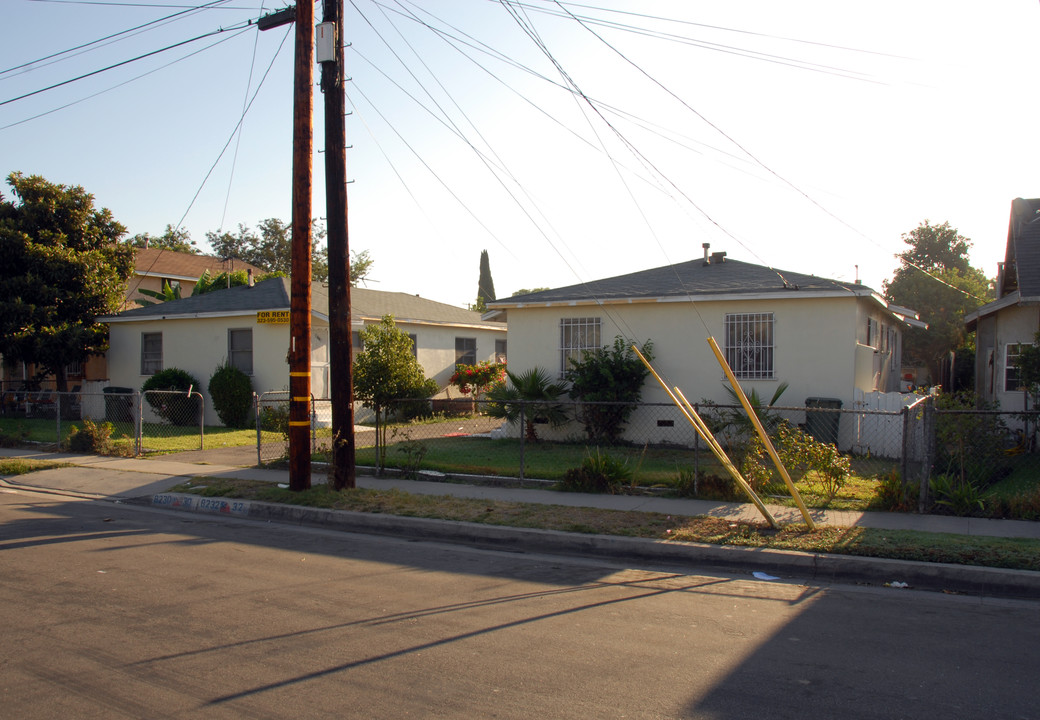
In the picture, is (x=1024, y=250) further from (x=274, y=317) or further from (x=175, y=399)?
(x=175, y=399)

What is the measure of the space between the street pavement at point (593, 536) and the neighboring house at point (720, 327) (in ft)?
18.5

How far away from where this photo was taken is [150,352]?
23.2m

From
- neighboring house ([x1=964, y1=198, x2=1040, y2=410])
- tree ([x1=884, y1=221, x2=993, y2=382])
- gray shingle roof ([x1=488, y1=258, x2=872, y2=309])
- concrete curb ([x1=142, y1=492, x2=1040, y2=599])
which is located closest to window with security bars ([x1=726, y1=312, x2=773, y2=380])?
gray shingle roof ([x1=488, y1=258, x2=872, y2=309])

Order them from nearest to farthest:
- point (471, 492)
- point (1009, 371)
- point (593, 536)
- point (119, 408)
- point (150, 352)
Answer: point (593, 536) → point (471, 492) → point (1009, 371) → point (119, 408) → point (150, 352)

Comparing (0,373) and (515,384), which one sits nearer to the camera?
(515,384)

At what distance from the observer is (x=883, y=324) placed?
1866 centimetres

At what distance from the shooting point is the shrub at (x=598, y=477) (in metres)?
11.0

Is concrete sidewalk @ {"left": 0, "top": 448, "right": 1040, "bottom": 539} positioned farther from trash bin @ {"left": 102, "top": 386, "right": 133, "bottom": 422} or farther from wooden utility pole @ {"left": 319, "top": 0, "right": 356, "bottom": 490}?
trash bin @ {"left": 102, "top": 386, "right": 133, "bottom": 422}

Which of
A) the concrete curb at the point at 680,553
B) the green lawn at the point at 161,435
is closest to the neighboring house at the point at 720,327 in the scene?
the green lawn at the point at 161,435

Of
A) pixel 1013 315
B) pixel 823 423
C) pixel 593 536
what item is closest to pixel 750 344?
pixel 823 423

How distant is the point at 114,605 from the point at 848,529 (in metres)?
7.22

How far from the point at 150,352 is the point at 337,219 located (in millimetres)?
15558

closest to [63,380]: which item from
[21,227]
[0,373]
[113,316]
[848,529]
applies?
[113,316]

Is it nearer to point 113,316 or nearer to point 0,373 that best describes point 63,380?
point 113,316
